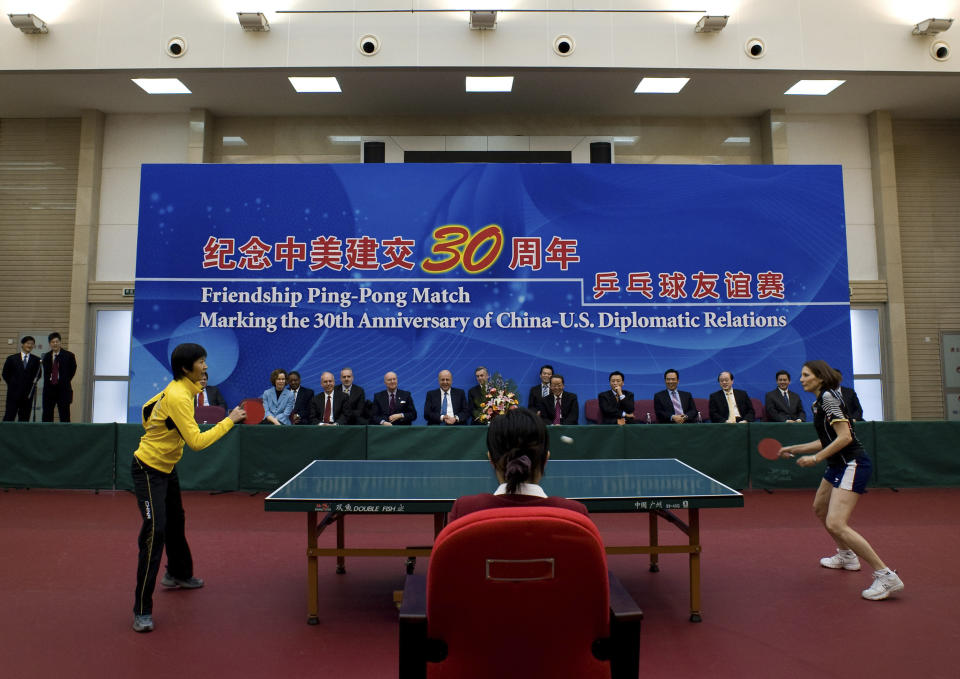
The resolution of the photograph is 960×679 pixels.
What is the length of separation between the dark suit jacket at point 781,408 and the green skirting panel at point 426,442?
471 cm

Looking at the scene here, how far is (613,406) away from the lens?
1001cm

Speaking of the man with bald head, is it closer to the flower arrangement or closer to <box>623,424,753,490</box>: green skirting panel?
the flower arrangement

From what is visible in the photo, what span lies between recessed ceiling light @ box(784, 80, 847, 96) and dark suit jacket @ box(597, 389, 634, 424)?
6455 mm

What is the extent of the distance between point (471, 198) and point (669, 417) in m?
4.80

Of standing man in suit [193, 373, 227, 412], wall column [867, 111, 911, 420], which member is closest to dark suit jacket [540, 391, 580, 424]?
standing man in suit [193, 373, 227, 412]

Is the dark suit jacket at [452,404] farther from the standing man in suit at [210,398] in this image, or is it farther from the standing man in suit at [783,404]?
the standing man in suit at [783,404]

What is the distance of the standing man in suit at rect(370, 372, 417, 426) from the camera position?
9.82 m

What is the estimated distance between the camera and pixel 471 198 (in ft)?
37.2

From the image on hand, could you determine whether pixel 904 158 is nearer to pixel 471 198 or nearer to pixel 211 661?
pixel 471 198

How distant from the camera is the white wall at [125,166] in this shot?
12.8m

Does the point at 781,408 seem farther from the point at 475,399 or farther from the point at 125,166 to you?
the point at 125,166

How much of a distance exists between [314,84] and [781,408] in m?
9.31

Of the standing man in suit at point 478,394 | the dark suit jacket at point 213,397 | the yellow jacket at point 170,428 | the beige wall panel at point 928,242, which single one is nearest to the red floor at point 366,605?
the yellow jacket at point 170,428

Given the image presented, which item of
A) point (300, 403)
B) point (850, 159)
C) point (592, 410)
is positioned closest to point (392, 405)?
point (300, 403)
